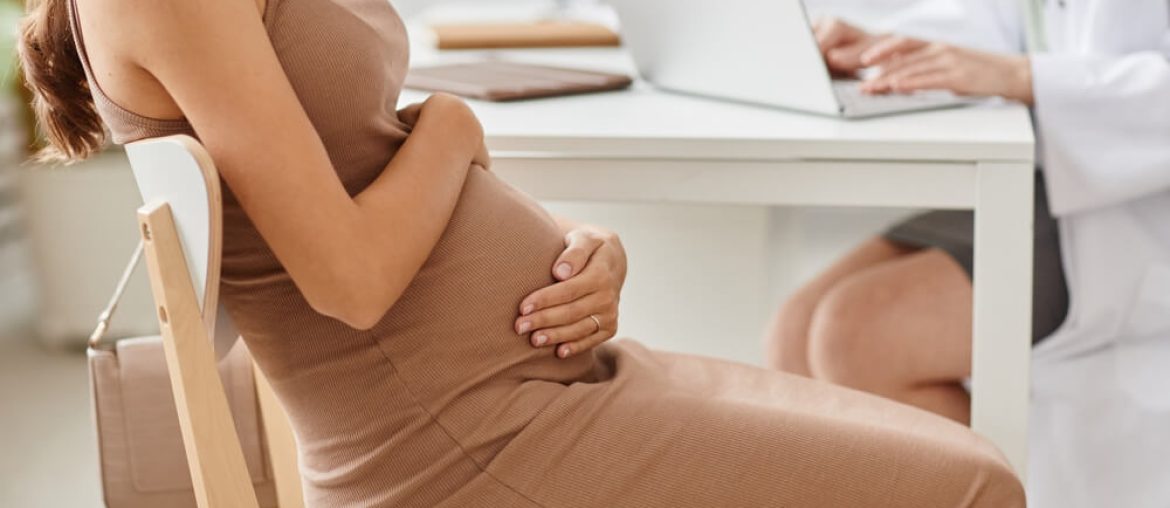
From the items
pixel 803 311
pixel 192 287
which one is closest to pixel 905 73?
pixel 803 311

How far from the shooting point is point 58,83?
1.00 m

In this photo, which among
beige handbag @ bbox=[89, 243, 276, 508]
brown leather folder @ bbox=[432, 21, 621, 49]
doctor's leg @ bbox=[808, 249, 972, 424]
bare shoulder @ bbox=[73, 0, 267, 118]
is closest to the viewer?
bare shoulder @ bbox=[73, 0, 267, 118]

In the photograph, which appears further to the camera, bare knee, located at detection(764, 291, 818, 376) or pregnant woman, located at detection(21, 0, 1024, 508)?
bare knee, located at detection(764, 291, 818, 376)

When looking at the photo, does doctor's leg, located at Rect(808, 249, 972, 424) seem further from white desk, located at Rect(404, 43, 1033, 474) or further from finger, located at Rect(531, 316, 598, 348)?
finger, located at Rect(531, 316, 598, 348)

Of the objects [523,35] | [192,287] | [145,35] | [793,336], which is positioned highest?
[145,35]

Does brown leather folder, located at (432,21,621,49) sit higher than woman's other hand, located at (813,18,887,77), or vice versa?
woman's other hand, located at (813,18,887,77)

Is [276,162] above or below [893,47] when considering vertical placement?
above

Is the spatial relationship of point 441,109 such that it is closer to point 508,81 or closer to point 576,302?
point 576,302

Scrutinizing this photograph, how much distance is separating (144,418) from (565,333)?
0.49m

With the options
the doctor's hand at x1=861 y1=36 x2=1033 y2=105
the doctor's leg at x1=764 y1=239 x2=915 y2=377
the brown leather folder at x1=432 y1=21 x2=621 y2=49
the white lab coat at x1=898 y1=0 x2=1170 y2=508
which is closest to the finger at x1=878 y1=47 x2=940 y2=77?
the doctor's hand at x1=861 y1=36 x2=1033 y2=105

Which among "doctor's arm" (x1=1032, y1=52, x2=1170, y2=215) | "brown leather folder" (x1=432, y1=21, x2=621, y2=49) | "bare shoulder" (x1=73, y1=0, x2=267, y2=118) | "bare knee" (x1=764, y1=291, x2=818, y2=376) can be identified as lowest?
"bare knee" (x1=764, y1=291, x2=818, y2=376)

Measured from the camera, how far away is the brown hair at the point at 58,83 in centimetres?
96

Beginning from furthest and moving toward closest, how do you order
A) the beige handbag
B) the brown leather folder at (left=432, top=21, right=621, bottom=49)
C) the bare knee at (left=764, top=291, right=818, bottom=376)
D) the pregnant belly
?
1. the brown leather folder at (left=432, top=21, right=621, bottom=49)
2. the bare knee at (left=764, top=291, right=818, bottom=376)
3. the beige handbag
4. the pregnant belly

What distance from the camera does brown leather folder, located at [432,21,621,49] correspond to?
182cm
